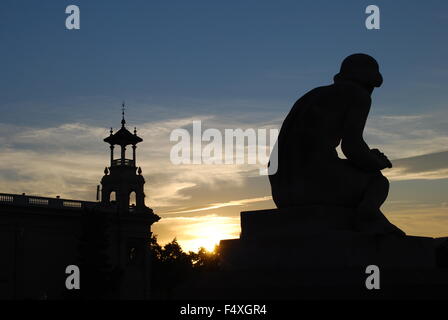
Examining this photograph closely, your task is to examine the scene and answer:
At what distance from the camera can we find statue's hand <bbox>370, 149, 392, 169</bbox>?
14.2 m

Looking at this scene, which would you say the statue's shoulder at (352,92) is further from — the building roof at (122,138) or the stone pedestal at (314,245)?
the building roof at (122,138)

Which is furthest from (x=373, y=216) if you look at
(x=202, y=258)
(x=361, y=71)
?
(x=202, y=258)

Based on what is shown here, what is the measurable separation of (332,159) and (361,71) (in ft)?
6.37

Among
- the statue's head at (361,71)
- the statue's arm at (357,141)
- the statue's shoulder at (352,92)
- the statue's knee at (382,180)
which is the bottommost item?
the statue's knee at (382,180)

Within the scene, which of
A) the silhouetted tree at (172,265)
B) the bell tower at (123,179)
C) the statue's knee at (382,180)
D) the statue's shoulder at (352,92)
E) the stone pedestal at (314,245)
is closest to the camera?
the stone pedestal at (314,245)

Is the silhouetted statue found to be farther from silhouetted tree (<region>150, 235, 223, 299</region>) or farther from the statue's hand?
silhouetted tree (<region>150, 235, 223, 299</region>)

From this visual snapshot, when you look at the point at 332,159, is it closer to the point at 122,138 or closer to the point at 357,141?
the point at 357,141

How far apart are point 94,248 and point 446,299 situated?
153 feet

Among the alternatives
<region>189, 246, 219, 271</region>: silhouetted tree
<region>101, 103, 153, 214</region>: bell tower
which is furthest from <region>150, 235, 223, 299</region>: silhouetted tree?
<region>101, 103, 153, 214</region>: bell tower

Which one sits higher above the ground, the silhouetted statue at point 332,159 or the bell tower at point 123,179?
the bell tower at point 123,179

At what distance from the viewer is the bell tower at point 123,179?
206ft

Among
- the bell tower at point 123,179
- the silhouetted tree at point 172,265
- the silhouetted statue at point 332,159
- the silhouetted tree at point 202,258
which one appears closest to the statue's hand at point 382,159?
the silhouetted statue at point 332,159

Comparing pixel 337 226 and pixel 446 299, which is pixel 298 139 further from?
pixel 446 299

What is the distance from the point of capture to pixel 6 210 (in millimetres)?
55500
